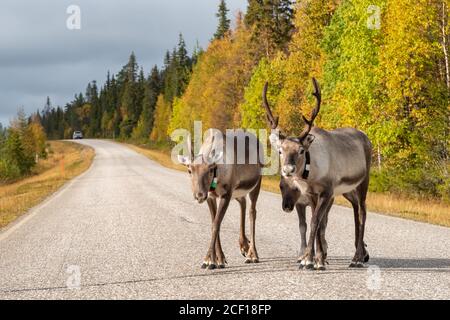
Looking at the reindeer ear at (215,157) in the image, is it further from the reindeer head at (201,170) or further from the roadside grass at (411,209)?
the roadside grass at (411,209)

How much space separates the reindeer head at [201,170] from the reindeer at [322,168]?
828 millimetres

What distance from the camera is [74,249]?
935cm

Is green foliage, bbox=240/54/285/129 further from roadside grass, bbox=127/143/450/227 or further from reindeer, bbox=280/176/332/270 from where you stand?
reindeer, bbox=280/176/332/270

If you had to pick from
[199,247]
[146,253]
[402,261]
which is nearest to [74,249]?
[146,253]

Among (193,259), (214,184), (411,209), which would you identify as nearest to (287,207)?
(214,184)

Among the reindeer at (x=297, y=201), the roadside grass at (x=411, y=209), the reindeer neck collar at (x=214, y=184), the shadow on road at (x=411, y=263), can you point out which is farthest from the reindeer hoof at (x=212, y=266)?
the roadside grass at (x=411, y=209)

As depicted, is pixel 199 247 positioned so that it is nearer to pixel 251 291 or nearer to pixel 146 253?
pixel 146 253

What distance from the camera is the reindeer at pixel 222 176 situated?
6.67 meters

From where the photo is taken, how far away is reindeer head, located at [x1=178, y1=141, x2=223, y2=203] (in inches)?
259

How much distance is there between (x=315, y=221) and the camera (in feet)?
21.7

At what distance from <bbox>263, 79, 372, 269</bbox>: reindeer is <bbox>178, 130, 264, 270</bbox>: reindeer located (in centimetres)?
79

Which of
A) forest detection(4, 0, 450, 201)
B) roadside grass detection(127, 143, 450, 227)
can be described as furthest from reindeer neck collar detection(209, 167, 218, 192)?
forest detection(4, 0, 450, 201)

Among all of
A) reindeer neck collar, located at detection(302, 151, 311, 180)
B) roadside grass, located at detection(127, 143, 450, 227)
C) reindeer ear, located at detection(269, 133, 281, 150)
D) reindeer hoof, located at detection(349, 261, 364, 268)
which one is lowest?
roadside grass, located at detection(127, 143, 450, 227)
